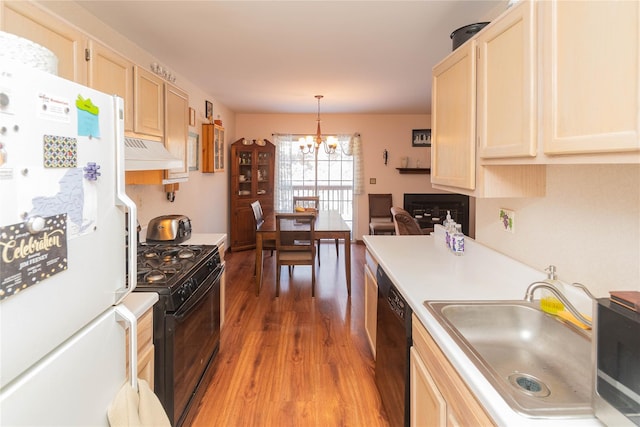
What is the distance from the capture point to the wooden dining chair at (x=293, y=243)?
12.4 ft

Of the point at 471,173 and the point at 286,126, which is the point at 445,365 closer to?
the point at 471,173

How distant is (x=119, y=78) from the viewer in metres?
1.98

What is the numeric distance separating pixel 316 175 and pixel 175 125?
4268 millimetres

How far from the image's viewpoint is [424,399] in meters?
1.31

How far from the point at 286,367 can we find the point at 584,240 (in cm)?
196

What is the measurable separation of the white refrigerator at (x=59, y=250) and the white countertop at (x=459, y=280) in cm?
101

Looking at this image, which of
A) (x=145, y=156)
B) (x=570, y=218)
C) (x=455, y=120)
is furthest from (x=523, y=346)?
(x=145, y=156)

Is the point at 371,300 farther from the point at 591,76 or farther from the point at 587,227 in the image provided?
the point at 591,76

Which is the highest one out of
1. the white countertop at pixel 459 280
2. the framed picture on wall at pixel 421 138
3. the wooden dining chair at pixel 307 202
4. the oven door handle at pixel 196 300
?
the framed picture on wall at pixel 421 138

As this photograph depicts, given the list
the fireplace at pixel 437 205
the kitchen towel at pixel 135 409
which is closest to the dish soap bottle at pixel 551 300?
the kitchen towel at pixel 135 409

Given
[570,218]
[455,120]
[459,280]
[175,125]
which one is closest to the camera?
[570,218]

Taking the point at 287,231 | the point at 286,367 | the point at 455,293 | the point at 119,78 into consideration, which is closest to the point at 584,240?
the point at 455,293

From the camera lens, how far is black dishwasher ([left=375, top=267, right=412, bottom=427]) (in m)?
1.53

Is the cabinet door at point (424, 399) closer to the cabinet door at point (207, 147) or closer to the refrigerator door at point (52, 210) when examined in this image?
the refrigerator door at point (52, 210)
